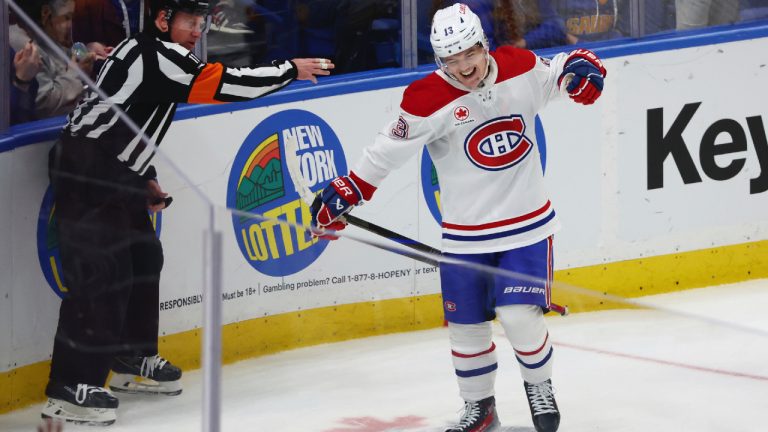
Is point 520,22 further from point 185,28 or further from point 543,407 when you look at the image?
point 543,407

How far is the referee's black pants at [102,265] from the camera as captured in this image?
6.09 ft

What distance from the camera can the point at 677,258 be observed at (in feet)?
17.1

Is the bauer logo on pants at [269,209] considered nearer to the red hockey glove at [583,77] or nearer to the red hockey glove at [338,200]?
the red hockey glove at [338,200]

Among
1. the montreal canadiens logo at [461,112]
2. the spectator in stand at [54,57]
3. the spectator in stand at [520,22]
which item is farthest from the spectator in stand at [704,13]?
the spectator in stand at [54,57]

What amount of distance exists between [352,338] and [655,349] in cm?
69

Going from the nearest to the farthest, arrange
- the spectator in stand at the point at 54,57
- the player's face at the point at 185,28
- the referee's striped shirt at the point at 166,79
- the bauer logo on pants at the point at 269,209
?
the bauer logo on pants at the point at 269,209
the spectator in stand at the point at 54,57
the referee's striped shirt at the point at 166,79
the player's face at the point at 185,28

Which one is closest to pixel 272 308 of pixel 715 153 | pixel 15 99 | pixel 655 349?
pixel 655 349

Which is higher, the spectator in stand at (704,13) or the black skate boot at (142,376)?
the spectator in stand at (704,13)

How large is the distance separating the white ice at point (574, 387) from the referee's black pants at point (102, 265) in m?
0.11

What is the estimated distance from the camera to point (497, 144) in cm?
324

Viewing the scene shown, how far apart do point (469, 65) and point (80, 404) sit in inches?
58.5

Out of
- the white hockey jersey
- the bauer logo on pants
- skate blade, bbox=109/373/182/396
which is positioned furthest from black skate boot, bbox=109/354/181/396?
the white hockey jersey

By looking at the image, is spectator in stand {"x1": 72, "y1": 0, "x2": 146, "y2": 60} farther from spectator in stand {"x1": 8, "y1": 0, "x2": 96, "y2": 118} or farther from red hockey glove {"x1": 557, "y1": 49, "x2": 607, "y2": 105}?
red hockey glove {"x1": 557, "y1": 49, "x2": 607, "y2": 105}

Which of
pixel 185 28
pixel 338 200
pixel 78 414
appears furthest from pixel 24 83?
pixel 78 414
